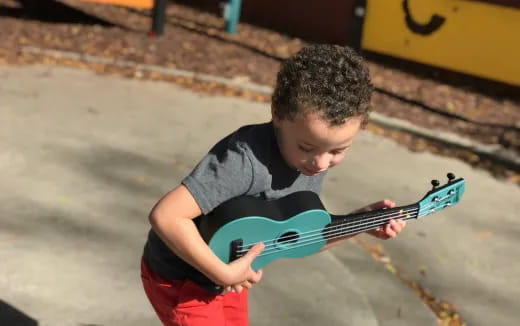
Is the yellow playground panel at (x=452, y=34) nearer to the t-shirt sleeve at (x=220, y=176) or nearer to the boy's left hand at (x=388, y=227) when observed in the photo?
the boy's left hand at (x=388, y=227)

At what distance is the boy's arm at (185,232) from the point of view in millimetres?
2328

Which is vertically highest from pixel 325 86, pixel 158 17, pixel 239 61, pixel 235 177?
pixel 325 86

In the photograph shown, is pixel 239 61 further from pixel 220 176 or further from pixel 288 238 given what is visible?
pixel 220 176

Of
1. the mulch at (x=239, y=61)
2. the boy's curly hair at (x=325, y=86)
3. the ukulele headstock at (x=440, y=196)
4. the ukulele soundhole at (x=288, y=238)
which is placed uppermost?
the boy's curly hair at (x=325, y=86)

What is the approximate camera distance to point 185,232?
233 centimetres

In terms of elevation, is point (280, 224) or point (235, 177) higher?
point (235, 177)

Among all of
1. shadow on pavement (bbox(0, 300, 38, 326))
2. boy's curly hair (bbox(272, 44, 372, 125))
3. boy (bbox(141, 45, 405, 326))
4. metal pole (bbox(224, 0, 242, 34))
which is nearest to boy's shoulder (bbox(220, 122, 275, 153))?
boy (bbox(141, 45, 405, 326))

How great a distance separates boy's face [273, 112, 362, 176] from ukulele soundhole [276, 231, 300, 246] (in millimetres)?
383

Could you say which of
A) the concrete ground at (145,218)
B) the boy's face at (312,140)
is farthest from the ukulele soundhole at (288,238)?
the concrete ground at (145,218)

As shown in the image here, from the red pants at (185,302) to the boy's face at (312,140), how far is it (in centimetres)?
62

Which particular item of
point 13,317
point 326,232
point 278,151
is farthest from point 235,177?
point 13,317

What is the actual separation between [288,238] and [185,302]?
1.53 feet

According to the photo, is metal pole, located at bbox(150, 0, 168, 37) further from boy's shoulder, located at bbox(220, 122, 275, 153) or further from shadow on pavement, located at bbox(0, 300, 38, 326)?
boy's shoulder, located at bbox(220, 122, 275, 153)

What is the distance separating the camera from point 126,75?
Answer: 25.8 feet
